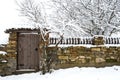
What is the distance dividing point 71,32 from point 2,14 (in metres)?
16.9

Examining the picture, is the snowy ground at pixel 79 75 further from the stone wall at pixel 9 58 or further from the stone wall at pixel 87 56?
the stone wall at pixel 9 58

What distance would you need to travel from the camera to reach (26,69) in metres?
14.9

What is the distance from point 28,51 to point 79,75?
325 centimetres

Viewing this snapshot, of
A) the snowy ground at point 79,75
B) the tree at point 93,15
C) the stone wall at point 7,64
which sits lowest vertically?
the snowy ground at point 79,75

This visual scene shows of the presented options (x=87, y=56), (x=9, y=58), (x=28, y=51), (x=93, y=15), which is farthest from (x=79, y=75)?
(x=93, y=15)

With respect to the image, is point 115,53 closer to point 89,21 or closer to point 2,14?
point 89,21

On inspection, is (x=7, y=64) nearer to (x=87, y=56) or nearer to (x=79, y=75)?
(x=79, y=75)

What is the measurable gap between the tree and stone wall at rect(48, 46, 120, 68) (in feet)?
7.72

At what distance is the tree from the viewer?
17.2 meters

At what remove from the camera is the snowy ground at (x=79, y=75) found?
12969 mm

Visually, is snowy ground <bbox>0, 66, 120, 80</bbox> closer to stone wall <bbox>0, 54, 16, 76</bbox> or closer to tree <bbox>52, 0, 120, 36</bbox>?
stone wall <bbox>0, 54, 16, 76</bbox>

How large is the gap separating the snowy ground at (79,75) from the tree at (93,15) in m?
3.31

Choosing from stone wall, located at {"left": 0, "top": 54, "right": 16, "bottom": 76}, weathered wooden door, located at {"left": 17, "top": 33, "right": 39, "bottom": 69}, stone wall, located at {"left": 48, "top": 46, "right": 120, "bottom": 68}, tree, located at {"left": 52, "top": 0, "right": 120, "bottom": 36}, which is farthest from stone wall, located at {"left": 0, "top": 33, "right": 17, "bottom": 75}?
tree, located at {"left": 52, "top": 0, "right": 120, "bottom": 36}

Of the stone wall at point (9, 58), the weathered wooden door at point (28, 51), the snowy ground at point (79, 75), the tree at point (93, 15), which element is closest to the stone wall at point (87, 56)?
the snowy ground at point (79, 75)
